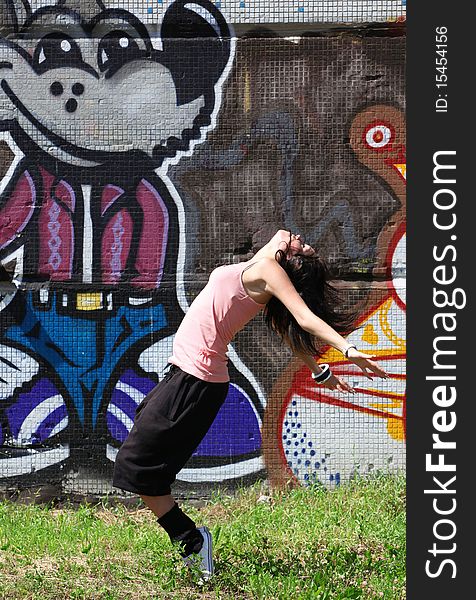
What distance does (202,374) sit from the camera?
434cm

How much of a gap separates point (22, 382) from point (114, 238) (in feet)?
3.50

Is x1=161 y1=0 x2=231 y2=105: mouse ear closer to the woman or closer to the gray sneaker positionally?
the woman

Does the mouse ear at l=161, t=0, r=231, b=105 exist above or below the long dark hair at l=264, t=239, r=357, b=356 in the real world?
above

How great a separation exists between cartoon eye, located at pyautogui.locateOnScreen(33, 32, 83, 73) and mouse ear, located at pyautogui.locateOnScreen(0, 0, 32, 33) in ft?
0.57

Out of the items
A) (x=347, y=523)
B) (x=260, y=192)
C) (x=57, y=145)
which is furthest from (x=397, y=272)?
(x=57, y=145)

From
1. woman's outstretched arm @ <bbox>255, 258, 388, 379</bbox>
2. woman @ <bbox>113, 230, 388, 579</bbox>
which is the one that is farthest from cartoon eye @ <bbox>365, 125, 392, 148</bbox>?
woman's outstretched arm @ <bbox>255, 258, 388, 379</bbox>

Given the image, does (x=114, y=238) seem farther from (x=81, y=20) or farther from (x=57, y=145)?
(x=81, y=20)

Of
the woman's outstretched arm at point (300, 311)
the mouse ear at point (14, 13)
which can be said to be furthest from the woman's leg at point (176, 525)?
the mouse ear at point (14, 13)

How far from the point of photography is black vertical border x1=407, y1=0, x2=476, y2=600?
3.45 m

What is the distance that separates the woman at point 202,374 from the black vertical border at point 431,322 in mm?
775

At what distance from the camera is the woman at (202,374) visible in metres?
4.30

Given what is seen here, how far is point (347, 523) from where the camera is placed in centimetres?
527

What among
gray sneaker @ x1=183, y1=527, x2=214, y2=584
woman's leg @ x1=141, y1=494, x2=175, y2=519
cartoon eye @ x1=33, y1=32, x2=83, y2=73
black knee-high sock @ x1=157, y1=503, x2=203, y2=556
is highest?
cartoon eye @ x1=33, y1=32, x2=83, y2=73

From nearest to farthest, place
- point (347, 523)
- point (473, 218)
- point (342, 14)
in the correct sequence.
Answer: point (473, 218) < point (347, 523) < point (342, 14)
